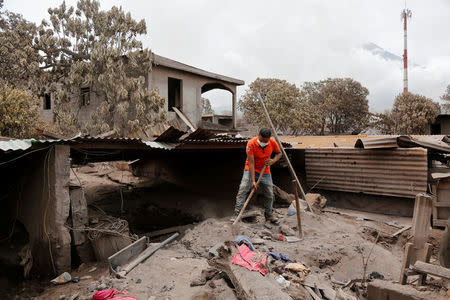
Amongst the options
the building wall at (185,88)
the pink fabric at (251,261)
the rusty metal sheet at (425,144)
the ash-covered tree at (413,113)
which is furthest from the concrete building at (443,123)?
the pink fabric at (251,261)

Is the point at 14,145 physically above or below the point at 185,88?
below

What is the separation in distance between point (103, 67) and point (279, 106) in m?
12.1

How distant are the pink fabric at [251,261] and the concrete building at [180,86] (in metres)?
11.3

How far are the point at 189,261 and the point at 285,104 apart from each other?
1759cm

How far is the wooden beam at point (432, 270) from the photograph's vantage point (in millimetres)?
2874

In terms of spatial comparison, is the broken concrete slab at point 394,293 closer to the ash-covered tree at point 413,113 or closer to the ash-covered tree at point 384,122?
the ash-covered tree at point 413,113

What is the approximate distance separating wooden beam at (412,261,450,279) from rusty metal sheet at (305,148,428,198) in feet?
17.3

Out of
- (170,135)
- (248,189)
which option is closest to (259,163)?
(248,189)

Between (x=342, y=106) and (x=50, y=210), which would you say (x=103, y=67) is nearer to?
(x=50, y=210)

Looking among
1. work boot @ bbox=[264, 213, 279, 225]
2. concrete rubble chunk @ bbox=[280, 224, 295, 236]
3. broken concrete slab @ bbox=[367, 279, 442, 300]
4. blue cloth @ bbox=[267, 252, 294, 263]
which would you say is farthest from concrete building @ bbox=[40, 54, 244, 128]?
broken concrete slab @ bbox=[367, 279, 442, 300]

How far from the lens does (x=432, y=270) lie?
296 centimetres

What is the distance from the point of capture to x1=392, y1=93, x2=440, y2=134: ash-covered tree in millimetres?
19000

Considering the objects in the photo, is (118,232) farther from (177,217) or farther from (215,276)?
(177,217)

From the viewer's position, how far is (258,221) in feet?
21.0
